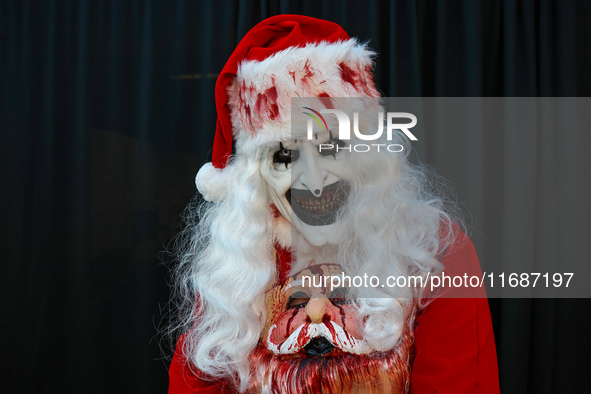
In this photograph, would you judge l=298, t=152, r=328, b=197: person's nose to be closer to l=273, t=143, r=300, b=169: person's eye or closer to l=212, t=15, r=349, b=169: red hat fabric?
l=273, t=143, r=300, b=169: person's eye

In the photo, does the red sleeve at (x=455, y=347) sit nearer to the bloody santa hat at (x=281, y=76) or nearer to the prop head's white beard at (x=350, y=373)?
the prop head's white beard at (x=350, y=373)

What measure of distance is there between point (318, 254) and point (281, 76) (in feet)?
1.46

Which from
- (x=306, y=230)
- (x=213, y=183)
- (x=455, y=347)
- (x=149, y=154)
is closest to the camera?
(x=455, y=347)

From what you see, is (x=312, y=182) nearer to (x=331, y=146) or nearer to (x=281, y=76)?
(x=331, y=146)

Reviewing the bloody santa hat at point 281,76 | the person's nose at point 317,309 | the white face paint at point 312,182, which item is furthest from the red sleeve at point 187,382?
the bloody santa hat at point 281,76

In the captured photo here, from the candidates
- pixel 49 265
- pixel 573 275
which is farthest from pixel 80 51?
pixel 573 275

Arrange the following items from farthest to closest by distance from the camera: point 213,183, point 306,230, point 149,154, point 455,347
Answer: point 149,154 → point 213,183 → point 306,230 → point 455,347

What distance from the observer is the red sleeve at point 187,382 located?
1.12 m

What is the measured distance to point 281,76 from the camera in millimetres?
1032

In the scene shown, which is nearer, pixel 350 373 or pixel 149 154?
pixel 350 373

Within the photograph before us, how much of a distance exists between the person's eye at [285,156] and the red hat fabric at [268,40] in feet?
0.55

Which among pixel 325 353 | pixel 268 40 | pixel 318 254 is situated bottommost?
pixel 325 353

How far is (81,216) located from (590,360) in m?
2.04

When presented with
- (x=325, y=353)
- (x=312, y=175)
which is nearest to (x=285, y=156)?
(x=312, y=175)
